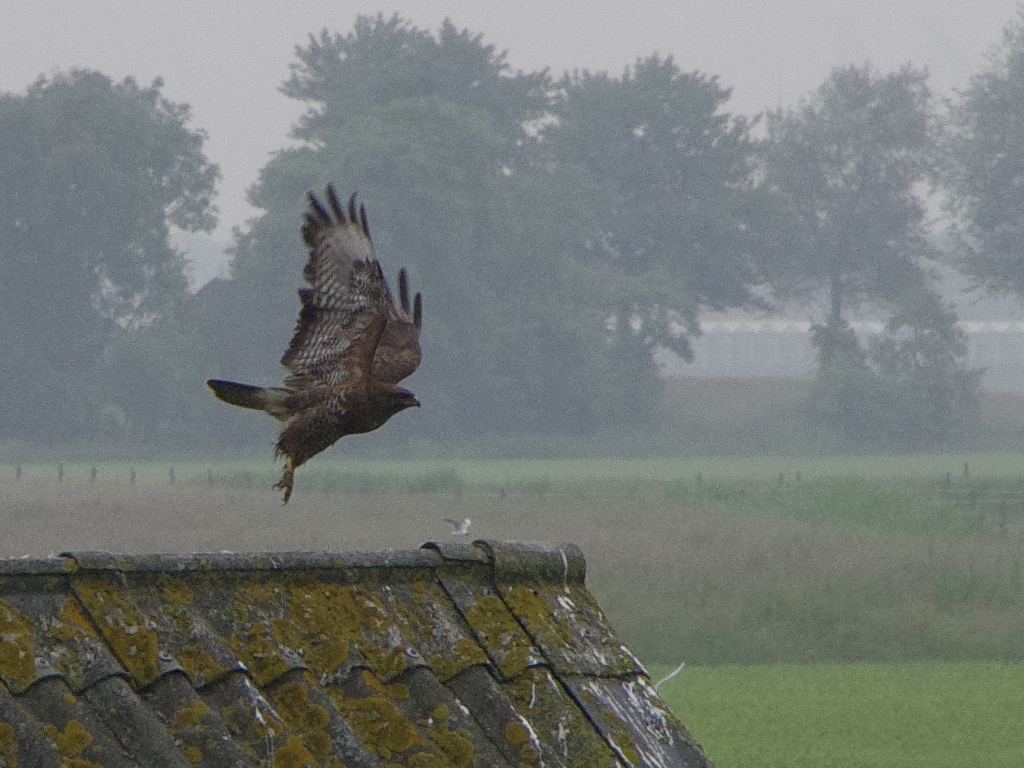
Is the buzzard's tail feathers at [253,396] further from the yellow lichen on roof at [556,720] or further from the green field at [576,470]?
the green field at [576,470]

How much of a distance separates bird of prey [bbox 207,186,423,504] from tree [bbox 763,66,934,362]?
74434mm

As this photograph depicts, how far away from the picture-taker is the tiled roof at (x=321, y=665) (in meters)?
2.39

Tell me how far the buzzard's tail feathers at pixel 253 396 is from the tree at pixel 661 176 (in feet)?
232

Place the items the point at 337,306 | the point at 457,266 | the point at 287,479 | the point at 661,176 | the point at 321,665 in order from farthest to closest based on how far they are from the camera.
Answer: the point at 661,176 → the point at 457,266 → the point at 337,306 → the point at 287,479 → the point at 321,665

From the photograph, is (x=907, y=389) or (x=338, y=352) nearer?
(x=338, y=352)

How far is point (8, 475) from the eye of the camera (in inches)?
1778

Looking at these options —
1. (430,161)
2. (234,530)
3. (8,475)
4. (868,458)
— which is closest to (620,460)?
(868,458)

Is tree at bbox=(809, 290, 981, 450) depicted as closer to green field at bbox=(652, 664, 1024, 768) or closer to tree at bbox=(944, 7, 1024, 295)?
tree at bbox=(944, 7, 1024, 295)

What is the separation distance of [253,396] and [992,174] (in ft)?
262

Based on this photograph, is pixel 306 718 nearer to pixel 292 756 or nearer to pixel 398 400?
pixel 292 756

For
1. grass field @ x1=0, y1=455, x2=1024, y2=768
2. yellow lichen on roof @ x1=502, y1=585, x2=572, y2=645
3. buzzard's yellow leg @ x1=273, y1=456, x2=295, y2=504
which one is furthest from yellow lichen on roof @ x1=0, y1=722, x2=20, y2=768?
grass field @ x1=0, y1=455, x2=1024, y2=768

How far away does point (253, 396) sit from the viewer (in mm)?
5703

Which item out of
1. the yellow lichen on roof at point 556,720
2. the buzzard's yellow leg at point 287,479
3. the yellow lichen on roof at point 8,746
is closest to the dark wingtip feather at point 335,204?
the buzzard's yellow leg at point 287,479

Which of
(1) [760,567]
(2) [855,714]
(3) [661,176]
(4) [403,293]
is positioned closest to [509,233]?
(3) [661,176]
